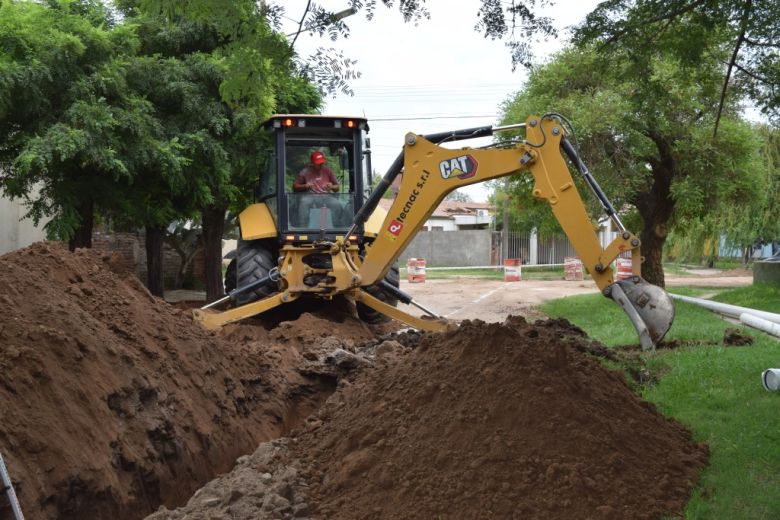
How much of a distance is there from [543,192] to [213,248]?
1044 centimetres

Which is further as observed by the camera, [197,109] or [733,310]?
[733,310]

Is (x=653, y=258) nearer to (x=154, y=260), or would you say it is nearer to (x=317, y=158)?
(x=317, y=158)

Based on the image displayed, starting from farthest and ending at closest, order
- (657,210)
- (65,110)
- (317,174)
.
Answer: (657,210), (65,110), (317,174)

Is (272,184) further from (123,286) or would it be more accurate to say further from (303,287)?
(123,286)

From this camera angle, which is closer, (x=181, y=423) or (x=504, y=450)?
(x=504, y=450)

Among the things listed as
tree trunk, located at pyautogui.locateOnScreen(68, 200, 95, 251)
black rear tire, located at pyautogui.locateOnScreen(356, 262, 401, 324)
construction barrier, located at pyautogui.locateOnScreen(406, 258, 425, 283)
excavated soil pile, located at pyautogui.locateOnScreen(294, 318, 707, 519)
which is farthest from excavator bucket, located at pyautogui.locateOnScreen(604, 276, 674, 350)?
construction barrier, located at pyautogui.locateOnScreen(406, 258, 425, 283)

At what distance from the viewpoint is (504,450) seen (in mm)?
4984

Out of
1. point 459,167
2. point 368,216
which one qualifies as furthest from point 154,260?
point 459,167

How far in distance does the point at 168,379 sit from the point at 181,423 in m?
0.46

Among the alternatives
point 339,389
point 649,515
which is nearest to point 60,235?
point 339,389

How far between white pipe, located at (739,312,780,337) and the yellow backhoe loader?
277 cm

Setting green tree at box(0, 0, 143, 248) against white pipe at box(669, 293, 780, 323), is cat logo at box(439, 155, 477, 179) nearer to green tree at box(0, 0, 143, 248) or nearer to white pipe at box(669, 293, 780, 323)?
green tree at box(0, 0, 143, 248)

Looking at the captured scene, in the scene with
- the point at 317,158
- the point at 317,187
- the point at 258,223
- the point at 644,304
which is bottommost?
the point at 644,304

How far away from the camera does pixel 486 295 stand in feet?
76.3
